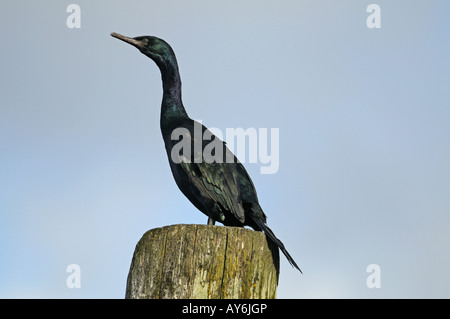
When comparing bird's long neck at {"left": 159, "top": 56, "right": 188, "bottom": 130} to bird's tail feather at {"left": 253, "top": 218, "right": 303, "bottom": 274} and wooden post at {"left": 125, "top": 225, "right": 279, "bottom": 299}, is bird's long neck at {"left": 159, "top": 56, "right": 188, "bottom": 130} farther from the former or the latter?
wooden post at {"left": 125, "top": 225, "right": 279, "bottom": 299}

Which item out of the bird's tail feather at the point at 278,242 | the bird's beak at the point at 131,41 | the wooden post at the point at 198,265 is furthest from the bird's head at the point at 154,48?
the wooden post at the point at 198,265

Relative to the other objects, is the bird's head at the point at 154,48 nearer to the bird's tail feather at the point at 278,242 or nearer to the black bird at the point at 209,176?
the black bird at the point at 209,176

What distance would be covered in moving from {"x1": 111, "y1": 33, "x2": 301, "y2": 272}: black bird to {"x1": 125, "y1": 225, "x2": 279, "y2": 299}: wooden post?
4.00 ft

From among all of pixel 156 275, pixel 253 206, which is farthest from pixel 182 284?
pixel 253 206

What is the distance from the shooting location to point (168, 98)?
699cm

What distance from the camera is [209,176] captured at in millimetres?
6047

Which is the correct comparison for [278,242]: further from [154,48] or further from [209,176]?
[154,48]

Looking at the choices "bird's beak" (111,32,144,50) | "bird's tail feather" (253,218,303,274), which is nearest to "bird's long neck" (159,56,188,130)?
"bird's beak" (111,32,144,50)

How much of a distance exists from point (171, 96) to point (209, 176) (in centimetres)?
135

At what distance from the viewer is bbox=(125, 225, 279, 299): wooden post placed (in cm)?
398

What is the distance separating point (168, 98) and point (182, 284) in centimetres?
334

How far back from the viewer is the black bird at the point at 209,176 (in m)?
5.91
